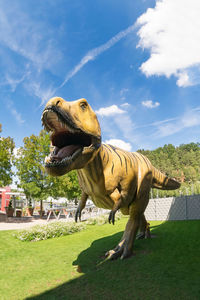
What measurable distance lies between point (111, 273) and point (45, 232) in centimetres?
618

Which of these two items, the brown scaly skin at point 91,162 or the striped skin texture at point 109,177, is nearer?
the brown scaly skin at point 91,162

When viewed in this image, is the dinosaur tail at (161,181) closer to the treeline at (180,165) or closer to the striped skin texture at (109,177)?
the striped skin texture at (109,177)

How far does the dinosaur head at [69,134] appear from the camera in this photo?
107 inches

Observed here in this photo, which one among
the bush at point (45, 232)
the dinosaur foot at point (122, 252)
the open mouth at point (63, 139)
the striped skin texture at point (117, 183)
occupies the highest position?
the open mouth at point (63, 139)

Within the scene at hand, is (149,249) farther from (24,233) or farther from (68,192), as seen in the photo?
(68,192)

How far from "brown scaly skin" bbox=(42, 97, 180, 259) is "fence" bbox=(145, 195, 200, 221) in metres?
7.48

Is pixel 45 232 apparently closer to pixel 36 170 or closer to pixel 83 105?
pixel 83 105

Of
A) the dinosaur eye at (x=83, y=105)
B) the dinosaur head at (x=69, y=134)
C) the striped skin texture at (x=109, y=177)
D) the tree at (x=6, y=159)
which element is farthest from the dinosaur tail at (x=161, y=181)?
the tree at (x=6, y=159)

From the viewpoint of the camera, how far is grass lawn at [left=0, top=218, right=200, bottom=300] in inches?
142

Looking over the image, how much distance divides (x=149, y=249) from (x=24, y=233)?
628cm

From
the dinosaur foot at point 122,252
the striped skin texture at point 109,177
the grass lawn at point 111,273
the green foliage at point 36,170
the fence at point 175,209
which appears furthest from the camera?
the green foliage at point 36,170

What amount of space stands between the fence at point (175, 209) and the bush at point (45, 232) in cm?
532

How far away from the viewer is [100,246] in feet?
22.4

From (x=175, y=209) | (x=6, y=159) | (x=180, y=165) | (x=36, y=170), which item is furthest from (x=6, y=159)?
(x=180, y=165)
